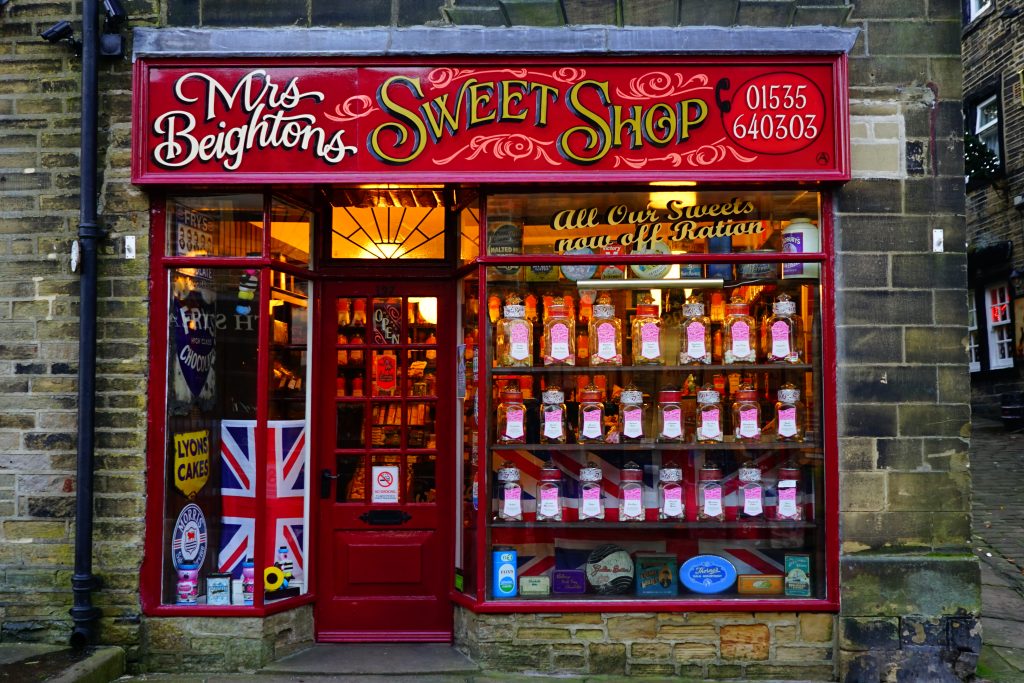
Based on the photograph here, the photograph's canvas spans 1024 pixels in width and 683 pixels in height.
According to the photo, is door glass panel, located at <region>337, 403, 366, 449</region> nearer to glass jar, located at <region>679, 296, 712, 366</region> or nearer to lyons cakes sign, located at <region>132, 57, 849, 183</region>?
lyons cakes sign, located at <region>132, 57, 849, 183</region>

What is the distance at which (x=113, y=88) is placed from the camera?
5.74 metres

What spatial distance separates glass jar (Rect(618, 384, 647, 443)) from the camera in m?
5.91

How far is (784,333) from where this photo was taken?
586cm

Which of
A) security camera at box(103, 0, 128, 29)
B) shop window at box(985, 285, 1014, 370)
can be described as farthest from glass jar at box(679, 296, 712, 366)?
shop window at box(985, 285, 1014, 370)

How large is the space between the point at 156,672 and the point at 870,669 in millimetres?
4586

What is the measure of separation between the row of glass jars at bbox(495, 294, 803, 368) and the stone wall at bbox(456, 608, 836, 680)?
170cm

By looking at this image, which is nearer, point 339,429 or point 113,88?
point 113,88

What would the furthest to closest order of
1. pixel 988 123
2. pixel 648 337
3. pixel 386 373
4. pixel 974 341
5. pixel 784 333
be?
pixel 974 341 → pixel 988 123 → pixel 386 373 → pixel 648 337 → pixel 784 333

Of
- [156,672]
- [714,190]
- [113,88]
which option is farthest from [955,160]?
[156,672]

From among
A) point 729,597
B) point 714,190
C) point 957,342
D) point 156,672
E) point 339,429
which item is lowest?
point 156,672

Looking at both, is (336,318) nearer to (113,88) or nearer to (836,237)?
(113,88)

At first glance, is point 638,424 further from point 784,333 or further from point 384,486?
point 384,486

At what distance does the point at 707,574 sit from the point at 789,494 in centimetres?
78

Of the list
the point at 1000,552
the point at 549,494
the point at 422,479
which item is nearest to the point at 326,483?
the point at 422,479
